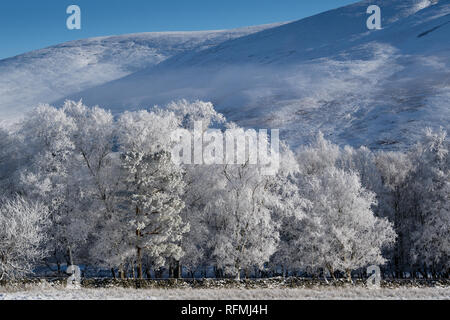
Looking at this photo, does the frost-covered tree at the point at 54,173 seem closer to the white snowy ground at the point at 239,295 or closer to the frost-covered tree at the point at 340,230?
the white snowy ground at the point at 239,295

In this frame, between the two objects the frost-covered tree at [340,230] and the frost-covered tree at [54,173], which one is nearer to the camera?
the frost-covered tree at [54,173]

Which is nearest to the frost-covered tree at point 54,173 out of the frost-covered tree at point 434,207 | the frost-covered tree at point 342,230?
the frost-covered tree at point 342,230

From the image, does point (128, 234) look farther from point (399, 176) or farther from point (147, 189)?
point (399, 176)

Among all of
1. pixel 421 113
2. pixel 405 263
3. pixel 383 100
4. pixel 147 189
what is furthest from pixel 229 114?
pixel 147 189

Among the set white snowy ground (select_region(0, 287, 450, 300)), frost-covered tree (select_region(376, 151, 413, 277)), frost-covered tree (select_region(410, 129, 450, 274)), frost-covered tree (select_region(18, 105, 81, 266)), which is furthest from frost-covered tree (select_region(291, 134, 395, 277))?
→ frost-covered tree (select_region(18, 105, 81, 266))

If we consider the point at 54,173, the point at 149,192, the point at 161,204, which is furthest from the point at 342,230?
the point at 54,173

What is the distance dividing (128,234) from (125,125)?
910 cm

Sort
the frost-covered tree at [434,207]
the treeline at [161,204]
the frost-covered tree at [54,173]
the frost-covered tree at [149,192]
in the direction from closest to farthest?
the frost-covered tree at [149,192]
the treeline at [161,204]
the frost-covered tree at [54,173]
the frost-covered tree at [434,207]

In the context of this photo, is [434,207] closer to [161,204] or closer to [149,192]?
[161,204]

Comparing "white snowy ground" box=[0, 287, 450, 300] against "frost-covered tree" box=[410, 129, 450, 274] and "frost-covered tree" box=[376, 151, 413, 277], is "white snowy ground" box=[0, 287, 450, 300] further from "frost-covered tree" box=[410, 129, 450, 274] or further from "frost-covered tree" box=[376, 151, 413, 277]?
"frost-covered tree" box=[376, 151, 413, 277]

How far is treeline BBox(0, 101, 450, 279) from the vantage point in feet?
108

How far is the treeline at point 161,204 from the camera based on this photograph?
33000 mm

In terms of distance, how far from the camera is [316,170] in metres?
61.4
